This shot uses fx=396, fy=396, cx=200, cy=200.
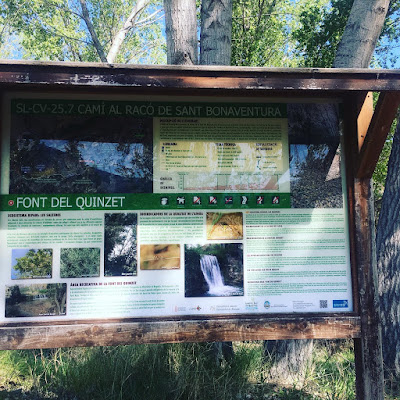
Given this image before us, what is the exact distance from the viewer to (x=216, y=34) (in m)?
3.80

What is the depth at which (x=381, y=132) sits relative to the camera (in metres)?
2.39

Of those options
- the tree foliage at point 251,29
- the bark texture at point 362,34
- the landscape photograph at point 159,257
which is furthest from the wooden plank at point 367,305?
the tree foliage at point 251,29

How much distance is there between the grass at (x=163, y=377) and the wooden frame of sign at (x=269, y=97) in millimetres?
1165

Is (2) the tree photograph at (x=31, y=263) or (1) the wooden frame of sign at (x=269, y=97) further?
(2) the tree photograph at (x=31, y=263)

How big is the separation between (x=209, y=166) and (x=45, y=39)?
1214 centimetres

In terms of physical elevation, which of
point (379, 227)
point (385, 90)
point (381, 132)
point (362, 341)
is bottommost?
point (362, 341)

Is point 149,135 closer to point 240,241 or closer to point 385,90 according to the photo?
point 240,241

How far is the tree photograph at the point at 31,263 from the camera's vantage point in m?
2.38

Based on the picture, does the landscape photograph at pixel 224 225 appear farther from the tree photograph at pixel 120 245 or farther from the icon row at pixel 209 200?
the tree photograph at pixel 120 245

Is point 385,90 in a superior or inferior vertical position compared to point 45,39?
inferior

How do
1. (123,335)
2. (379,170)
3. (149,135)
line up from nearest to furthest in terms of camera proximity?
(123,335) < (149,135) < (379,170)

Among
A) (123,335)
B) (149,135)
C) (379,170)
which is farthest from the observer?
(379,170)

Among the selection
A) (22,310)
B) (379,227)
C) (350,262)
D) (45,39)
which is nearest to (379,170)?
(379,227)

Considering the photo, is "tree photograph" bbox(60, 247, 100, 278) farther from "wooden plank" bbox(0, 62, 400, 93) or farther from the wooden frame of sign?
"wooden plank" bbox(0, 62, 400, 93)
